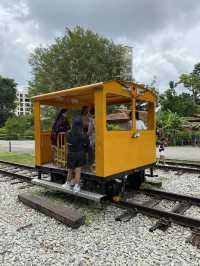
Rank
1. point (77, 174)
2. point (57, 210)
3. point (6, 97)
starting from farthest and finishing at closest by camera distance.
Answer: point (6, 97) < point (77, 174) < point (57, 210)

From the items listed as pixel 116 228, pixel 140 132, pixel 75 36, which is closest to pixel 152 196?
pixel 140 132

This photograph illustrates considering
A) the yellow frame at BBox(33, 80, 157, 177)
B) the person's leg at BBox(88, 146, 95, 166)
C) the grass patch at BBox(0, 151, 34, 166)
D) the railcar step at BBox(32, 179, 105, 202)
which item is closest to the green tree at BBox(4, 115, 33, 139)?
the grass patch at BBox(0, 151, 34, 166)

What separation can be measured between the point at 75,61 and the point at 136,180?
1003 inches

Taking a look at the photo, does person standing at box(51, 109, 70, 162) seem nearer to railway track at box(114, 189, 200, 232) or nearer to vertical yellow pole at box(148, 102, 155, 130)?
vertical yellow pole at box(148, 102, 155, 130)

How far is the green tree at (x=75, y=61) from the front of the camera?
30062 millimetres

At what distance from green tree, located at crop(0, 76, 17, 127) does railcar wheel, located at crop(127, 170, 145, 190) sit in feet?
206

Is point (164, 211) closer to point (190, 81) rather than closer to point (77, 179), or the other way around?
point (77, 179)

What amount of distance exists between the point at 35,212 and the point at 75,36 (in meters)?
28.1

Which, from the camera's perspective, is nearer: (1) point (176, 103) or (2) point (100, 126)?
(2) point (100, 126)

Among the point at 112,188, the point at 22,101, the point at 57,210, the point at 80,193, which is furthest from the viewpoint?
the point at 22,101

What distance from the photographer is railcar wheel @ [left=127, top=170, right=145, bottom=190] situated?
7084 mm

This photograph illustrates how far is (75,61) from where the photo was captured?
3042 centimetres

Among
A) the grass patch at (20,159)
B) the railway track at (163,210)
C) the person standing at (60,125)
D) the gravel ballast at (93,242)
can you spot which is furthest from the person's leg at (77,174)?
the grass patch at (20,159)

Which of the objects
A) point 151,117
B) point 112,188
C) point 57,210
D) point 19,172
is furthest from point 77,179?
point 19,172
